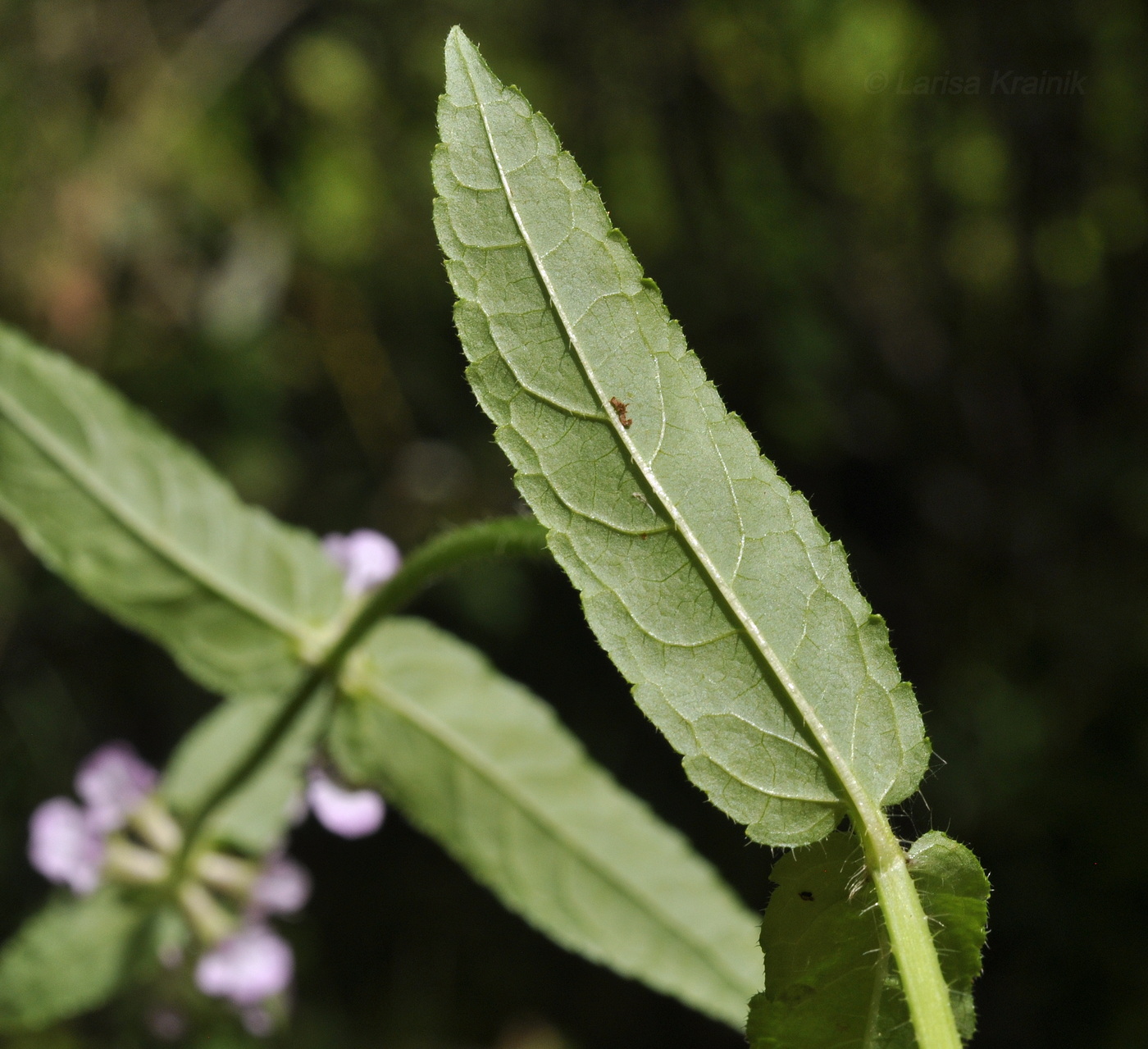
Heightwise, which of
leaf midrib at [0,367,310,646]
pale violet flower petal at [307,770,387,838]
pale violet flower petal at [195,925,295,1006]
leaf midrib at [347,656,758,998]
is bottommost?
pale violet flower petal at [195,925,295,1006]

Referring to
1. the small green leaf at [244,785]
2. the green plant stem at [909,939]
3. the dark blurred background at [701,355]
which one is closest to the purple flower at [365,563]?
the small green leaf at [244,785]

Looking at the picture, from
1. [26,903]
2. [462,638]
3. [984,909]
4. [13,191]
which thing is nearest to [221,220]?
[13,191]

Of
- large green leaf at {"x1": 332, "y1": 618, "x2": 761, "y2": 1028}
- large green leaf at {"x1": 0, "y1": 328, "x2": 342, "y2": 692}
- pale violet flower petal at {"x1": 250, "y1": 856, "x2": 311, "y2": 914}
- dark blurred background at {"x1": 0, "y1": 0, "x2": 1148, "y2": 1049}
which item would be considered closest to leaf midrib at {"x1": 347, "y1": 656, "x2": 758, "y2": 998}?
large green leaf at {"x1": 332, "y1": 618, "x2": 761, "y2": 1028}

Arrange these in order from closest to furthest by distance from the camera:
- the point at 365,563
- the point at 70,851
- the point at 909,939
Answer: the point at 909,939 < the point at 365,563 < the point at 70,851

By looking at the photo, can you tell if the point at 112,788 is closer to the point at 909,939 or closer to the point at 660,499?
the point at 660,499

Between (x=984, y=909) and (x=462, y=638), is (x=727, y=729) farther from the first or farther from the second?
(x=462, y=638)

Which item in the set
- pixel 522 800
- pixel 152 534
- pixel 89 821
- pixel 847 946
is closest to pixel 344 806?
pixel 522 800

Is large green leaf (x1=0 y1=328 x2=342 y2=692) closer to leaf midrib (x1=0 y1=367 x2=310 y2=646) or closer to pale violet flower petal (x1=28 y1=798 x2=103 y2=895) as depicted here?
leaf midrib (x1=0 y1=367 x2=310 y2=646)
